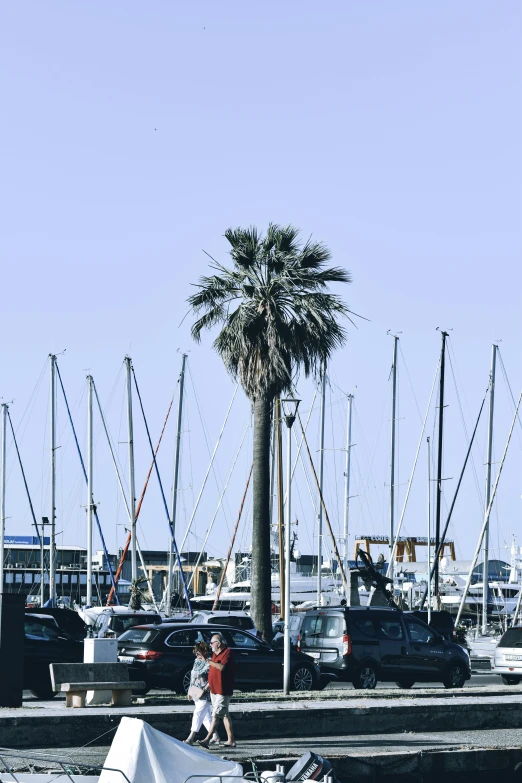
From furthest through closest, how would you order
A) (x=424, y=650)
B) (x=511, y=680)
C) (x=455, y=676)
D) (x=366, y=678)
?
(x=511, y=680) → (x=455, y=676) → (x=424, y=650) → (x=366, y=678)

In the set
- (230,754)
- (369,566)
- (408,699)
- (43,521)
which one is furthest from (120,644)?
(43,521)

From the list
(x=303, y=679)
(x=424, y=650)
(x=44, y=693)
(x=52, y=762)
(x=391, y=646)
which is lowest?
(x=44, y=693)

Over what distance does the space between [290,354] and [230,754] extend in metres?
20.1

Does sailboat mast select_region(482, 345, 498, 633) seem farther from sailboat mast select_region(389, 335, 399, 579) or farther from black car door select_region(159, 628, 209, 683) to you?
black car door select_region(159, 628, 209, 683)

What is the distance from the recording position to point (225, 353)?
35.4m

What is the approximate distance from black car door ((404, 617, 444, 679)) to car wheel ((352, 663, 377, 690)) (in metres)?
1.04

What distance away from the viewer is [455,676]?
27.6 m

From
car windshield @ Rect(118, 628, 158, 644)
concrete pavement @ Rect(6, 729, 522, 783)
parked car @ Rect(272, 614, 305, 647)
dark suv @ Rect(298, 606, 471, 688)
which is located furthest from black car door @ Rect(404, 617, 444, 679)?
concrete pavement @ Rect(6, 729, 522, 783)

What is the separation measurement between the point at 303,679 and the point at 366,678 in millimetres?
1882

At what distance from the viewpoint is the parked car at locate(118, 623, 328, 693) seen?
23188 mm

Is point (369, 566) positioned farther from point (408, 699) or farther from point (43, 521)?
point (43, 521)

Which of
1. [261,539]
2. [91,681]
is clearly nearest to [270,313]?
[261,539]

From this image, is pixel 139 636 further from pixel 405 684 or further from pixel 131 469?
pixel 131 469

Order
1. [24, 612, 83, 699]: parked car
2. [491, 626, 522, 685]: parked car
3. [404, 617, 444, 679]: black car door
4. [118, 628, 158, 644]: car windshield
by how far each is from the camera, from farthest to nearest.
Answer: [491, 626, 522, 685]: parked car → [404, 617, 444, 679]: black car door → [118, 628, 158, 644]: car windshield → [24, 612, 83, 699]: parked car
